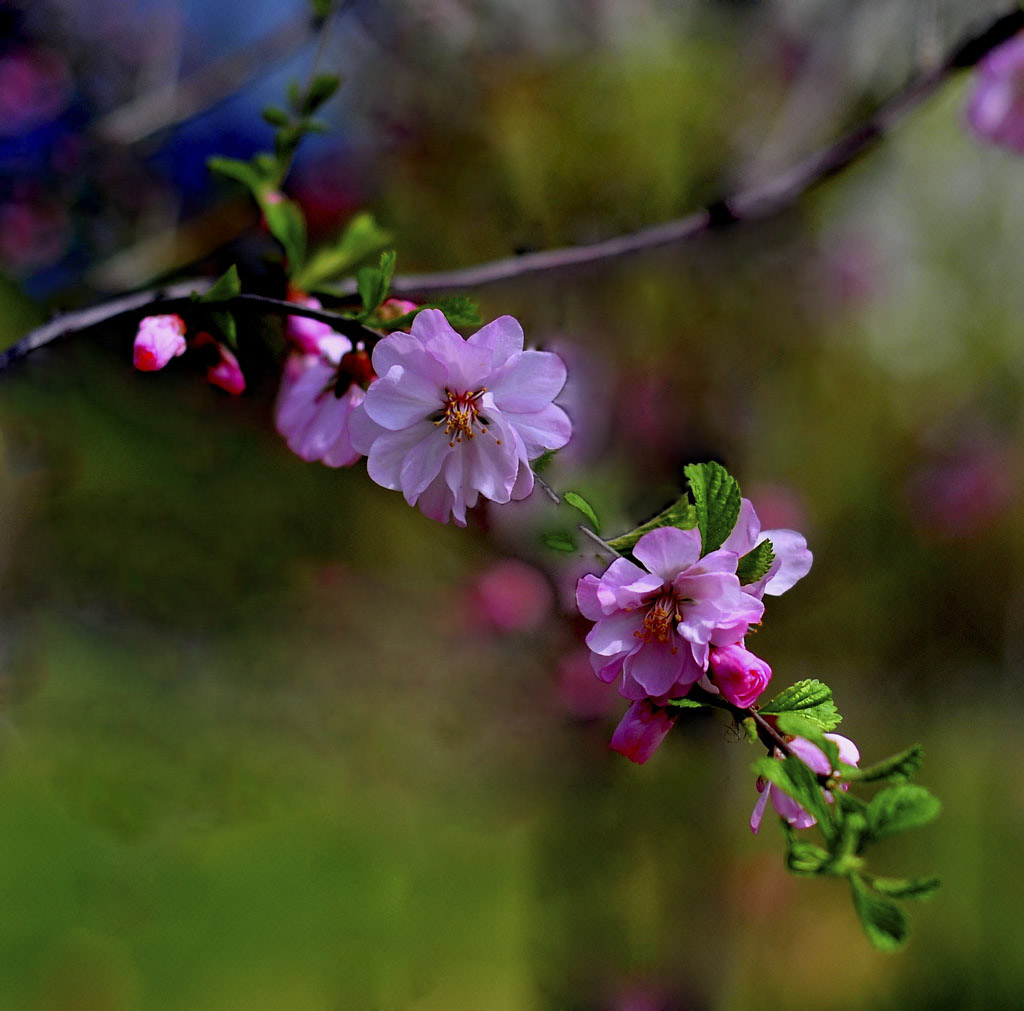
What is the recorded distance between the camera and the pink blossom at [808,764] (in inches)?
14.1

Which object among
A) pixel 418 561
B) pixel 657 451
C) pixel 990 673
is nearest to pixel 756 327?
pixel 657 451

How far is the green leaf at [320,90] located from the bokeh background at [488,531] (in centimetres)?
16

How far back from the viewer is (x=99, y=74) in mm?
2182

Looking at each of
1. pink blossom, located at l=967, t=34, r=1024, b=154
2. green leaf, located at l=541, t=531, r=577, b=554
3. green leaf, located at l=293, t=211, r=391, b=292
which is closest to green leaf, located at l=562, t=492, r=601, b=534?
green leaf, located at l=541, t=531, r=577, b=554

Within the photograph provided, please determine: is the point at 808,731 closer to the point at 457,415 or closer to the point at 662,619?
the point at 662,619

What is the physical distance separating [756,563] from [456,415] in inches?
6.7

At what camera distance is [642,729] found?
0.38m

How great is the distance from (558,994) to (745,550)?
84.8 inches

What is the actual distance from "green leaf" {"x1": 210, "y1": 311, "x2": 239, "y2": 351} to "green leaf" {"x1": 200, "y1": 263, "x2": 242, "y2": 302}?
2 cm

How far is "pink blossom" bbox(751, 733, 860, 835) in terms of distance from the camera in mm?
358

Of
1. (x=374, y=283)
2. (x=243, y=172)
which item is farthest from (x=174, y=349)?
(x=243, y=172)

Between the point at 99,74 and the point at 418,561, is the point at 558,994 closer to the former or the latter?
the point at 418,561

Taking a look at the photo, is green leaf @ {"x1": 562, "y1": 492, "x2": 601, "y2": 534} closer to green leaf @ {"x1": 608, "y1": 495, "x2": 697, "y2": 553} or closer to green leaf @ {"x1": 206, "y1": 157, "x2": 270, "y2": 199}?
green leaf @ {"x1": 608, "y1": 495, "x2": 697, "y2": 553}

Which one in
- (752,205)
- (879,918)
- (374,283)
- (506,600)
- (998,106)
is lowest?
(879,918)
